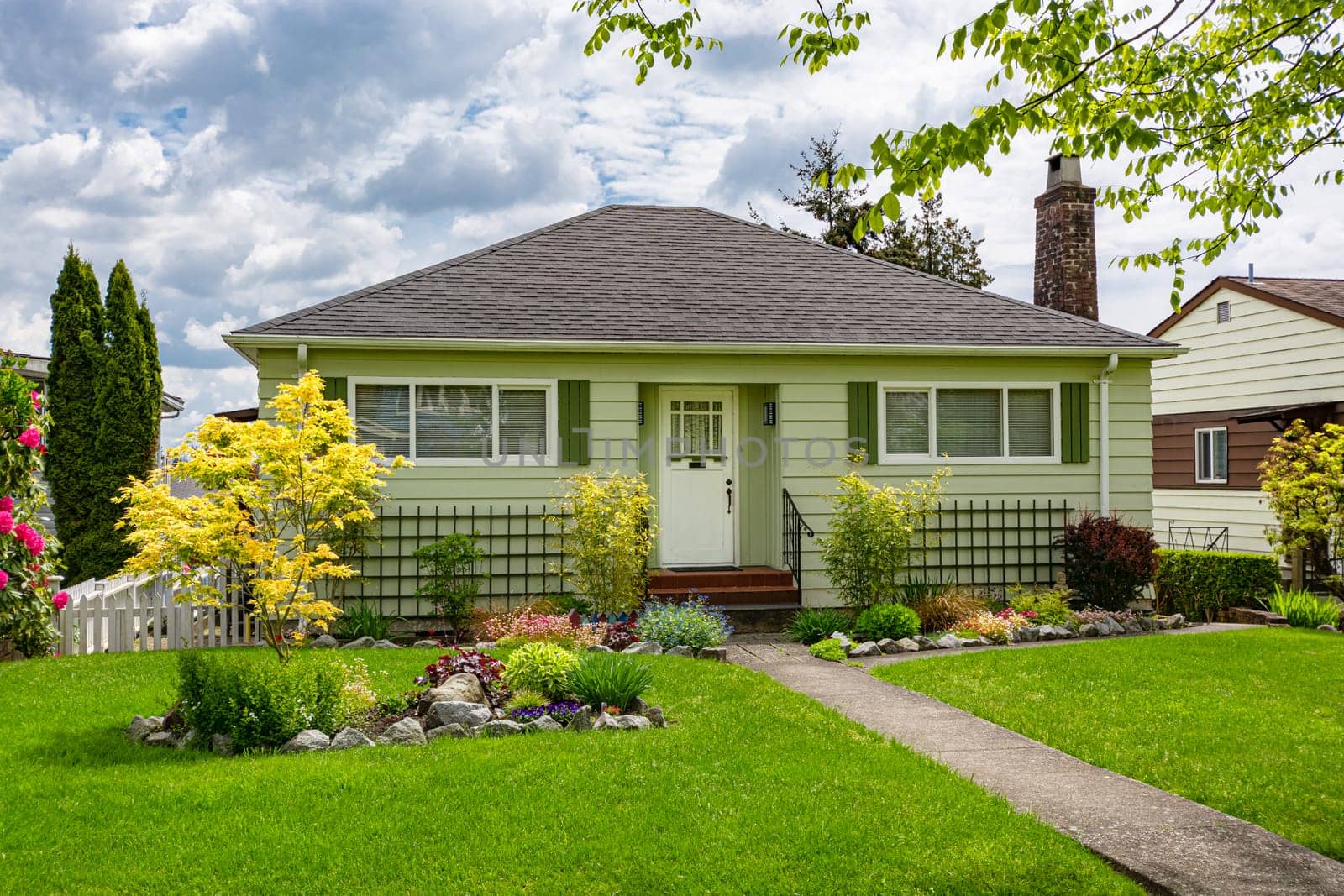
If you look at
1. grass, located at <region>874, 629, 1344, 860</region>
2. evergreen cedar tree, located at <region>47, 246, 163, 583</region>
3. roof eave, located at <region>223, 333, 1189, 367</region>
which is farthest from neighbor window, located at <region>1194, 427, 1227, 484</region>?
evergreen cedar tree, located at <region>47, 246, 163, 583</region>

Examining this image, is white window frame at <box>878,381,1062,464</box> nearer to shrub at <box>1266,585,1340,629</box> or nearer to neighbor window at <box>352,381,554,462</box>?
shrub at <box>1266,585,1340,629</box>

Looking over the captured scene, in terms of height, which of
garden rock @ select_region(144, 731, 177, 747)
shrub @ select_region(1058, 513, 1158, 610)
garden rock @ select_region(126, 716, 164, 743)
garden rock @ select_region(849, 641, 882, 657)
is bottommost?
garden rock @ select_region(849, 641, 882, 657)

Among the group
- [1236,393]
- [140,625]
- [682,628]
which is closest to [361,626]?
[140,625]

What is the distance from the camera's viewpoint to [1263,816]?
496 centimetres

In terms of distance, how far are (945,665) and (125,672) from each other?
6.88m

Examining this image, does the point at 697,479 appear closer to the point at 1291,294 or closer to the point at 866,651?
the point at 866,651

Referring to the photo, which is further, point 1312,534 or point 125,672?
point 1312,534

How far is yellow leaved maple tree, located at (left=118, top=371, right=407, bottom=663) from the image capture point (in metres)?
6.53

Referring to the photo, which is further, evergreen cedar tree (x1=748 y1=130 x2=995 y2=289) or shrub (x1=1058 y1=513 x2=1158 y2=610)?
evergreen cedar tree (x1=748 y1=130 x2=995 y2=289)

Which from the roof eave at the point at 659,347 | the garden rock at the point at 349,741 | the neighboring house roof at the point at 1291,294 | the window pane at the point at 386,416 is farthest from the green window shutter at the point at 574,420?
the neighboring house roof at the point at 1291,294

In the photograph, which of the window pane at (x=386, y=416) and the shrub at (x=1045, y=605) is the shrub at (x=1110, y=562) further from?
the window pane at (x=386, y=416)

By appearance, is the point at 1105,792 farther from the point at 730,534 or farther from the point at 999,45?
the point at 730,534

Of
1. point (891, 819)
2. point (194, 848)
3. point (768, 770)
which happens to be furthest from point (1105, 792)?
point (194, 848)

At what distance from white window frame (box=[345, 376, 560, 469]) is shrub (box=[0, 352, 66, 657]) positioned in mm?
2999
